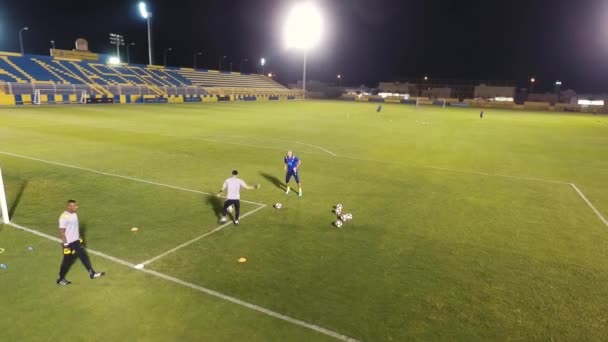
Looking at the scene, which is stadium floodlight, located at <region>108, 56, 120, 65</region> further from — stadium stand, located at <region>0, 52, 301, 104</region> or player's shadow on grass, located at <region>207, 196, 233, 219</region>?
player's shadow on grass, located at <region>207, 196, 233, 219</region>

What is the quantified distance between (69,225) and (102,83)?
62235 mm

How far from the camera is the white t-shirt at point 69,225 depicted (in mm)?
7027

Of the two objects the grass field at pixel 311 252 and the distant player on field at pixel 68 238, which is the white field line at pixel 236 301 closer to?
the grass field at pixel 311 252

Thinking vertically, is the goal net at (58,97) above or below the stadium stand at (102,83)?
below

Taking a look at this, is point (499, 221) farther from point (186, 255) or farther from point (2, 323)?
point (2, 323)

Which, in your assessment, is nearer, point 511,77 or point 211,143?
point 211,143

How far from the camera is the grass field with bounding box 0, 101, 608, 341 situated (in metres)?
6.46

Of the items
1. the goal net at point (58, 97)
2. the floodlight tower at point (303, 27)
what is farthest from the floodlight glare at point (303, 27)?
the goal net at point (58, 97)

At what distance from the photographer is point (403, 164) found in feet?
65.0

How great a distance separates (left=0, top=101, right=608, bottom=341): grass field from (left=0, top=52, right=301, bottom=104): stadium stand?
37.8 m

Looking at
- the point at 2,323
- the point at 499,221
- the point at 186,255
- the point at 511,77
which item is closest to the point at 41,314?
the point at 2,323

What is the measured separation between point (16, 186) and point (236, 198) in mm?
9050

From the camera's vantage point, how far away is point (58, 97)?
5088 cm

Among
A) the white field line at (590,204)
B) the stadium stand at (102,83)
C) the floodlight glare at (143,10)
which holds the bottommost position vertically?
the white field line at (590,204)
